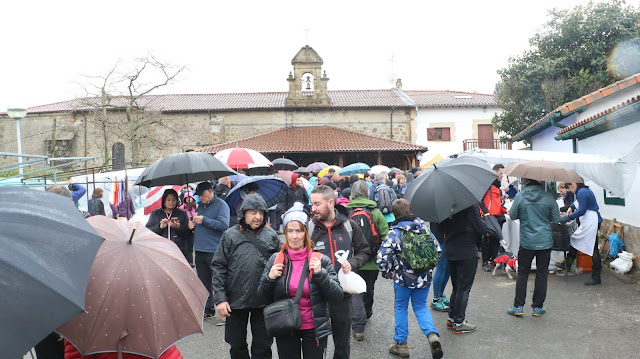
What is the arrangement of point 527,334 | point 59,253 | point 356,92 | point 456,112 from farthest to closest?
1. point 356,92
2. point 456,112
3. point 527,334
4. point 59,253

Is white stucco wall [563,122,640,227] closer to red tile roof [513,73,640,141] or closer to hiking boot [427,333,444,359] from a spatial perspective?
red tile roof [513,73,640,141]

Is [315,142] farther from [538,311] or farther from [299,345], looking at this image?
[299,345]

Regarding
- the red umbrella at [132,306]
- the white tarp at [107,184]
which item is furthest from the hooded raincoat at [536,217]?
the white tarp at [107,184]

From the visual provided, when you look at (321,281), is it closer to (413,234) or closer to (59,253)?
(413,234)

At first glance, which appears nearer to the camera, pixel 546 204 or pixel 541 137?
pixel 546 204

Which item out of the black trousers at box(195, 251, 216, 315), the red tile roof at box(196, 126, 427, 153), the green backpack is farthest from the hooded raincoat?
the red tile roof at box(196, 126, 427, 153)

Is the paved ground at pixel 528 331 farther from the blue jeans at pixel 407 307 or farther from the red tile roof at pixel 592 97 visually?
the red tile roof at pixel 592 97

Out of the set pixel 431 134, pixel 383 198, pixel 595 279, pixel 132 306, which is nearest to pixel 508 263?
pixel 595 279

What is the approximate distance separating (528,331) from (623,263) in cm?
358

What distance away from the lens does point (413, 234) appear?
4746 millimetres

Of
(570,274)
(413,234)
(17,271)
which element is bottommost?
(570,274)

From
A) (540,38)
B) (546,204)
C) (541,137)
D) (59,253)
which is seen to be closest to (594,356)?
(546,204)

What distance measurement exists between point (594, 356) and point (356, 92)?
31.2 metres

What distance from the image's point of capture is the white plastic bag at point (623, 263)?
25.7ft
